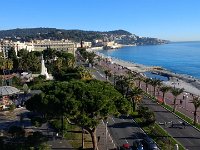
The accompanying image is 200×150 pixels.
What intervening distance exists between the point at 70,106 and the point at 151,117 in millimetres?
21288

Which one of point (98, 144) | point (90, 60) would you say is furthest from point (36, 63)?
point (98, 144)

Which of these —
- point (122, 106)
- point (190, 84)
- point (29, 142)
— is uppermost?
point (122, 106)

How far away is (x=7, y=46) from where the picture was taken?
182 m

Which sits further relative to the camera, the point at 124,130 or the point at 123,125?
the point at 123,125

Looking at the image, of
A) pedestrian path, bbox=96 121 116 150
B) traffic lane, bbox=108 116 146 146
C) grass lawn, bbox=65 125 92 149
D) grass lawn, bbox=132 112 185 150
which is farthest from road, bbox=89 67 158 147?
grass lawn, bbox=65 125 92 149

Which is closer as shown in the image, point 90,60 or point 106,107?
point 106,107

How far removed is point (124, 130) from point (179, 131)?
7.61 m

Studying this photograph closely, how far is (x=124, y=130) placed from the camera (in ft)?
167

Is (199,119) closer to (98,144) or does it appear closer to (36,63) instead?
(98,144)

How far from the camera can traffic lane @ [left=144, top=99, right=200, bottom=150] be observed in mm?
45031

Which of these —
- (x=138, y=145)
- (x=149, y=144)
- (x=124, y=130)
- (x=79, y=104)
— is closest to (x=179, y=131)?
(x=124, y=130)

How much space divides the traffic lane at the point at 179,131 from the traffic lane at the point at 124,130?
4.46m

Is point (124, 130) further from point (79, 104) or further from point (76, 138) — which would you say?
point (79, 104)

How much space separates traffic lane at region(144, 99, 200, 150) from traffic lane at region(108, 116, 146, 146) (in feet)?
14.6
